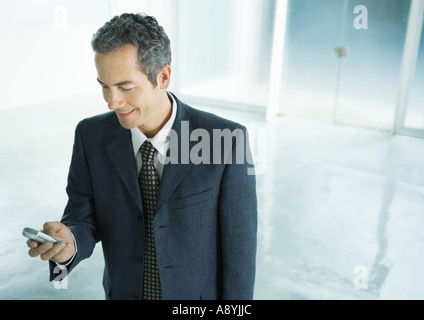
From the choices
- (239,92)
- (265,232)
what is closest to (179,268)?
(265,232)

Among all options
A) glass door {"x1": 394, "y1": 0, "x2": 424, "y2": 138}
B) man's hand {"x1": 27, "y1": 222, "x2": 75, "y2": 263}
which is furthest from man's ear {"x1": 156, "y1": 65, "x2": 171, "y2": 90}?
glass door {"x1": 394, "y1": 0, "x2": 424, "y2": 138}

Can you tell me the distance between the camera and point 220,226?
60.7 inches

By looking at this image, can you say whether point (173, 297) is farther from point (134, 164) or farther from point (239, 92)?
point (239, 92)

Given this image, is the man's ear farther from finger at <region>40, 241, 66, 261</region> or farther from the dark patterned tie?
finger at <region>40, 241, 66, 261</region>

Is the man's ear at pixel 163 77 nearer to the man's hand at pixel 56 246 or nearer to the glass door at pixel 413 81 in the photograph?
the man's hand at pixel 56 246

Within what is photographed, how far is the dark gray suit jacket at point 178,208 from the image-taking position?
146 centimetres

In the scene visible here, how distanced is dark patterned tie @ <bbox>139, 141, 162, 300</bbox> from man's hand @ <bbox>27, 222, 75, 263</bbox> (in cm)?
24

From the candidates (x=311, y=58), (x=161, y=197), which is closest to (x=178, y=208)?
(x=161, y=197)

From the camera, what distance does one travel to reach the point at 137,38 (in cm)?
132

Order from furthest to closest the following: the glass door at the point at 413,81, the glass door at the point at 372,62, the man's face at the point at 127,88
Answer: the glass door at the point at 372,62 < the glass door at the point at 413,81 < the man's face at the point at 127,88

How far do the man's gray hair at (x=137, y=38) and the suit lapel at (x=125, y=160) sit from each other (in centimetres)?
23

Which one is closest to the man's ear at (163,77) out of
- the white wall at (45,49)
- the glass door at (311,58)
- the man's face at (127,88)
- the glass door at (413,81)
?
the man's face at (127,88)

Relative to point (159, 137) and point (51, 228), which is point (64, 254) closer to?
point (51, 228)

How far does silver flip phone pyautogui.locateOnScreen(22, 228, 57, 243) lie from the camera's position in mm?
1212
